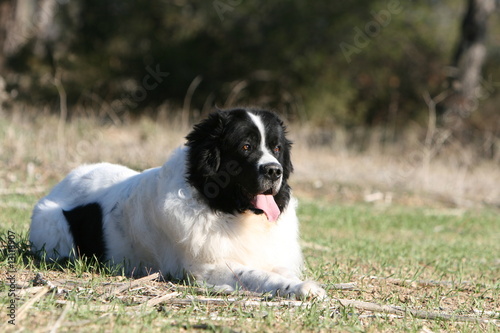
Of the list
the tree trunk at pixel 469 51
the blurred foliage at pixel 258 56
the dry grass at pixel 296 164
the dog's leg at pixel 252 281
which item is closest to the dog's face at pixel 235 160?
the dog's leg at pixel 252 281

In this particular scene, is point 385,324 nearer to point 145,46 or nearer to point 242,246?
point 242,246

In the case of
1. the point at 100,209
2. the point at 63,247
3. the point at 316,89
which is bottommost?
the point at 63,247

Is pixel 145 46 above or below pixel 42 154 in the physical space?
above

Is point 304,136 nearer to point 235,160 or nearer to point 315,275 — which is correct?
point 315,275

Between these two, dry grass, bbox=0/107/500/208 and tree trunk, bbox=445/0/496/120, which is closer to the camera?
dry grass, bbox=0/107/500/208

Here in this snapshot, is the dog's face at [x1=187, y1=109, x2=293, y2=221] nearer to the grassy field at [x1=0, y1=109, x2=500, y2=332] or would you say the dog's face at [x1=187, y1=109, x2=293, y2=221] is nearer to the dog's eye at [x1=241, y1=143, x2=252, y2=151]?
the dog's eye at [x1=241, y1=143, x2=252, y2=151]

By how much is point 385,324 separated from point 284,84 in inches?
791

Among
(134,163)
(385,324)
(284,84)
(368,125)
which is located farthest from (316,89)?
(385,324)

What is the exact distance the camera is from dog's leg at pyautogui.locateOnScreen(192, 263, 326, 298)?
3.94 m

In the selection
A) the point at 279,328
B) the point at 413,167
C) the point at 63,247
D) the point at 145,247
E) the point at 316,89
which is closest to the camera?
the point at 279,328

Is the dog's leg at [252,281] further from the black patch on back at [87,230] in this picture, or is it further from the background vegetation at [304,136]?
the black patch on back at [87,230]

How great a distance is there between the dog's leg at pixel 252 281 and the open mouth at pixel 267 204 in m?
0.45

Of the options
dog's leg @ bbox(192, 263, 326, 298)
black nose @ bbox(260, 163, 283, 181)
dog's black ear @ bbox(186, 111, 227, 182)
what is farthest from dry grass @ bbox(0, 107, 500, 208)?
black nose @ bbox(260, 163, 283, 181)

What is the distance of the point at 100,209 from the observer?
507 centimetres
